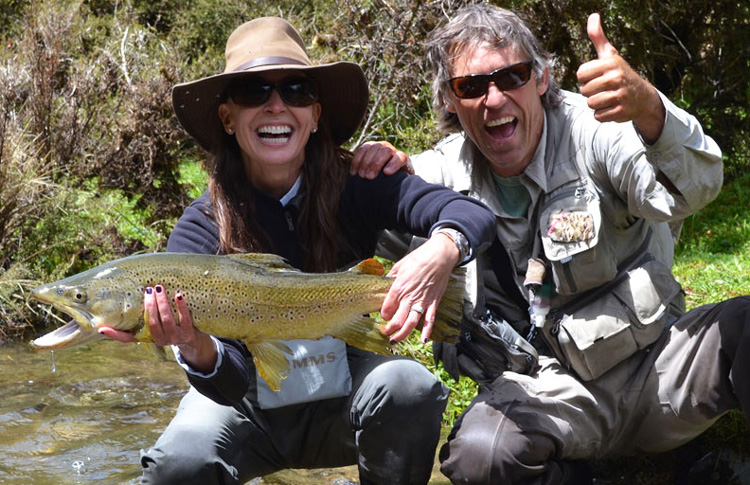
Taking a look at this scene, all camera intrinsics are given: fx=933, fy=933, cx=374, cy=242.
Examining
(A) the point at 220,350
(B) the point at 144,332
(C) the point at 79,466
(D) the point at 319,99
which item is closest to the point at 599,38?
(D) the point at 319,99

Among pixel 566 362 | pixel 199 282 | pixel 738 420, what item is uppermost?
pixel 199 282

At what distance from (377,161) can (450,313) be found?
750mm

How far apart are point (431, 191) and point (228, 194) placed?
0.81 m

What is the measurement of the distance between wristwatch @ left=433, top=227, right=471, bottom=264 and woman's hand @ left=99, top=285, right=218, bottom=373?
0.93 meters

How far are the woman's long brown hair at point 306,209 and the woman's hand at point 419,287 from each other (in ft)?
1.60

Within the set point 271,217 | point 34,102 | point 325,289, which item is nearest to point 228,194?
point 271,217

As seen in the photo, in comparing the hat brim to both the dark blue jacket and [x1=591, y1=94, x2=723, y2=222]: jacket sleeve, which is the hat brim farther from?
[x1=591, y1=94, x2=723, y2=222]: jacket sleeve

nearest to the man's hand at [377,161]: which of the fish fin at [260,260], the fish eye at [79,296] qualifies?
the fish fin at [260,260]

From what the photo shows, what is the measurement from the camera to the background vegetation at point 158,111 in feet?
23.7

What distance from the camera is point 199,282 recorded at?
10.3ft

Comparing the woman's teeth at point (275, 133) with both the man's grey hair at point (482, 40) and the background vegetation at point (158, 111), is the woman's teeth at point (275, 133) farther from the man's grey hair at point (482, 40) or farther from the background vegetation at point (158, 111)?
the background vegetation at point (158, 111)

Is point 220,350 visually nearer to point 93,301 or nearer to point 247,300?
point 247,300

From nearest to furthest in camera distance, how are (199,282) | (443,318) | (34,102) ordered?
(199,282), (443,318), (34,102)

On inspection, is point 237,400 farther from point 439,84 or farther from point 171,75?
point 171,75
